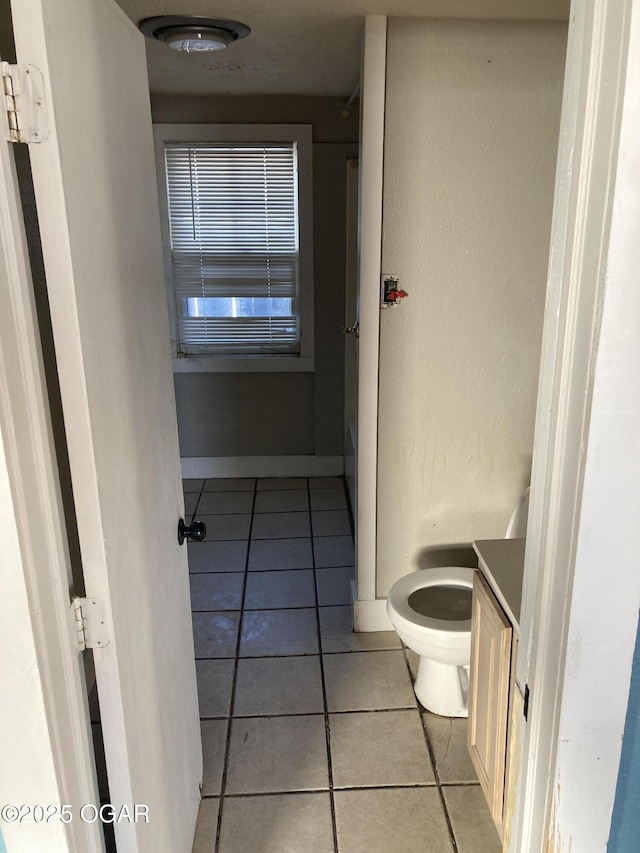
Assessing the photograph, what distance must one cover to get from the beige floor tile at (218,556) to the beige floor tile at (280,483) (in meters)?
0.72

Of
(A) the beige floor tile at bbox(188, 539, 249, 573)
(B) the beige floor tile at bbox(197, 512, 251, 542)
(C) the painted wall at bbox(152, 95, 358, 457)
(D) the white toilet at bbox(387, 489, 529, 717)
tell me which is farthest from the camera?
(C) the painted wall at bbox(152, 95, 358, 457)

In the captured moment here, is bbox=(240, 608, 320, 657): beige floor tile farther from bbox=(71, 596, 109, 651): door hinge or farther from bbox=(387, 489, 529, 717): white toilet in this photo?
bbox=(71, 596, 109, 651): door hinge

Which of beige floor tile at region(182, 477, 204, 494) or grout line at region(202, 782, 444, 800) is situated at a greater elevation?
beige floor tile at region(182, 477, 204, 494)

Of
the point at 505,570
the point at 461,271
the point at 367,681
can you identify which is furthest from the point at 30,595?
the point at 461,271

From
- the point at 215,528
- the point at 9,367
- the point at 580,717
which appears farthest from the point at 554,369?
the point at 215,528

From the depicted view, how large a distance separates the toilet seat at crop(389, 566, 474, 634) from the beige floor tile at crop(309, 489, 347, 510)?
1467mm

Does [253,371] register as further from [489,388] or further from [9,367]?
[9,367]

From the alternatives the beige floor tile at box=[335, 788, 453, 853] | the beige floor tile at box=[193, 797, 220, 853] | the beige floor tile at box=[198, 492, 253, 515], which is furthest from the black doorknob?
the beige floor tile at box=[198, 492, 253, 515]

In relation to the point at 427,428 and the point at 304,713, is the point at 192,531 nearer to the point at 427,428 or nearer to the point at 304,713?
the point at 304,713

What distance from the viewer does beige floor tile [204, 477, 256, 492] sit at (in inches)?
161

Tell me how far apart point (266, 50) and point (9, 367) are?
231cm

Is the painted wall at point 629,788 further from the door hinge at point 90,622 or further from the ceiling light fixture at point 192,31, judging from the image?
the ceiling light fixture at point 192,31

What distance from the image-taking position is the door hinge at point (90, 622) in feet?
3.34

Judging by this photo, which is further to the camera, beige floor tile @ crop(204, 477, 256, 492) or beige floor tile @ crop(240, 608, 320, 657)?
beige floor tile @ crop(204, 477, 256, 492)
